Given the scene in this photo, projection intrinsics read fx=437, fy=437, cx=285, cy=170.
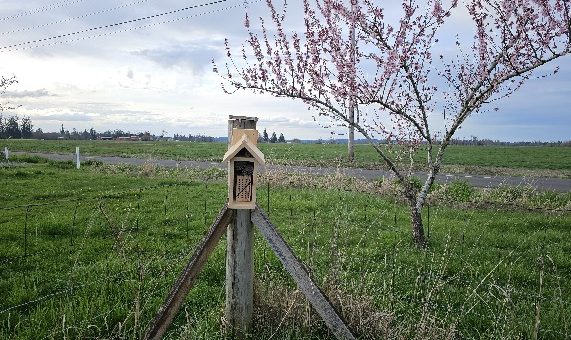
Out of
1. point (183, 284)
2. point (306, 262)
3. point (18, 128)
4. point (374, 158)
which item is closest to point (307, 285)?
point (183, 284)

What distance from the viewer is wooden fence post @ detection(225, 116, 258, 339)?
3.58 metres

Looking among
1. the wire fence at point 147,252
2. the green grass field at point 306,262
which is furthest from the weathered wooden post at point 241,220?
the wire fence at point 147,252

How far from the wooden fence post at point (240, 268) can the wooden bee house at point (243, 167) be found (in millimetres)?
131

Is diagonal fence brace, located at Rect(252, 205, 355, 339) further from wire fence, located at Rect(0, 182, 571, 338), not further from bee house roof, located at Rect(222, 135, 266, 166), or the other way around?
wire fence, located at Rect(0, 182, 571, 338)

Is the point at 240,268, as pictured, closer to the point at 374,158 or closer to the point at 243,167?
the point at 243,167

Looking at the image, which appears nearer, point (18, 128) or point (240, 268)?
Result: point (240, 268)

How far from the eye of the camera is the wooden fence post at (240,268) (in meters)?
3.58

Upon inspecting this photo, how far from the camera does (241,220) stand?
3561mm

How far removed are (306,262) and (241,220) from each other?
1.78 m

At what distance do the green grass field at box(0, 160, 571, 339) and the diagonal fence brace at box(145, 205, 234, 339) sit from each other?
0.18 metres

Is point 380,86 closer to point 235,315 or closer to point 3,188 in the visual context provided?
point 235,315

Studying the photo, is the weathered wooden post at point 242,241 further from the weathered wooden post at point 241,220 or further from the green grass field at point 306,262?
the green grass field at point 306,262

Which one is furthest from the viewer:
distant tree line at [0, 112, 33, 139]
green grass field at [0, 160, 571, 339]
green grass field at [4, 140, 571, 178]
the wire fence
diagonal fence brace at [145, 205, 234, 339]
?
distant tree line at [0, 112, 33, 139]

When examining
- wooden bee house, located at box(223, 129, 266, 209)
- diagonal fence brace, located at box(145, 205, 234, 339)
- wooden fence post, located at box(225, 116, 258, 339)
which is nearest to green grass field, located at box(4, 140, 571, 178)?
wooden fence post, located at box(225, 116, 258, 339)
